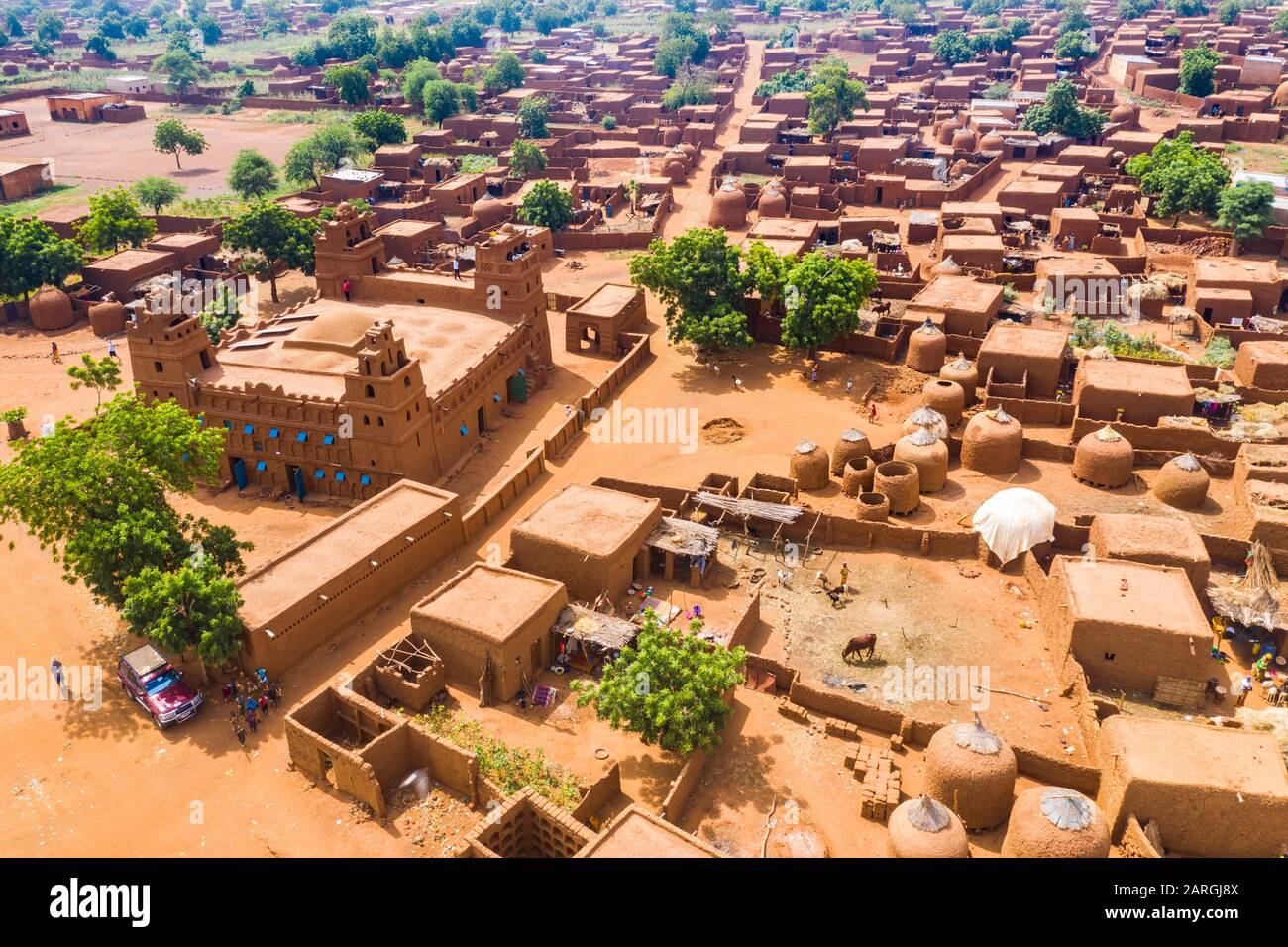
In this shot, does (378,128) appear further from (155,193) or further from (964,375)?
(964,375)

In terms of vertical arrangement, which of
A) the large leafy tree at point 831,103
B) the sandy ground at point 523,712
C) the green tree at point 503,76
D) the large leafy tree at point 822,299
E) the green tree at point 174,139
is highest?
the green tree at point 503,76

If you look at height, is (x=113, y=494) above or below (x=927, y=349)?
above

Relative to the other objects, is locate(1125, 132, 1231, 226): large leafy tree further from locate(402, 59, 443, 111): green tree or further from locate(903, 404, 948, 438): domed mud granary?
locate(402, 59, 443, 111): green tree

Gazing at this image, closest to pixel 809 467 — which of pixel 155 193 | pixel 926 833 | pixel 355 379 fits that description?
pixel 355 379

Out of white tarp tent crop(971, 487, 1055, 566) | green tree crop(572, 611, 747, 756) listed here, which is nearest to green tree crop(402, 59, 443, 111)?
white tarp tent crop(971, 487, 1055, 566)

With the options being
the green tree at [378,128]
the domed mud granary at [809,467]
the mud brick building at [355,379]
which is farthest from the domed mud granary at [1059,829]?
the green tree at [378,128]

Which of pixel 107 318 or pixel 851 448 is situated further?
pixel 107 318

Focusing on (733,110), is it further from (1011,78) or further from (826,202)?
(826,202)

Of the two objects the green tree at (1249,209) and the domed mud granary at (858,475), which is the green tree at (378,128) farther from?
the green tree at (1249,209)
